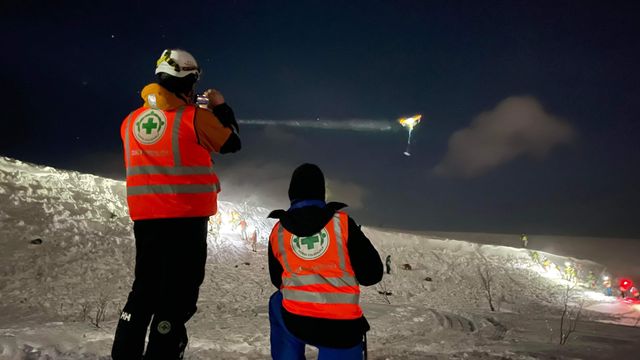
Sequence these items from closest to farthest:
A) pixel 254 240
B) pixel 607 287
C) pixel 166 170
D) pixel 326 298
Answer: pixel 326 298
pixel 166 170
pixel 254 240
pixel 607 287

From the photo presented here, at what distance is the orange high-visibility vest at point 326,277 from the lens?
278cm

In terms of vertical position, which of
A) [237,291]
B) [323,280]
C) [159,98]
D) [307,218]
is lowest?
[237,291]

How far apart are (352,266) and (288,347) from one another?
0.74 meters

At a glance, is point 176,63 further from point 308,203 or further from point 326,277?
point 326,277

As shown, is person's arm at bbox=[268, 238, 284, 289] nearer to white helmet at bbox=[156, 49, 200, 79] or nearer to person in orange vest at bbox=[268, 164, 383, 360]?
person in orange vest at bbox=[268, 164, 383, 360]

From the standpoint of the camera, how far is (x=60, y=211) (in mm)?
14500

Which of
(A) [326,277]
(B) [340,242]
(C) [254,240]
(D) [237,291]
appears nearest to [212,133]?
(B) [340,242]

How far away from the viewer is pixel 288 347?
9.43 feet

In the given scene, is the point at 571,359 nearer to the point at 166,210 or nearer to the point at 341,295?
the point at 341,295

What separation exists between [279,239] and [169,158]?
3.40ft

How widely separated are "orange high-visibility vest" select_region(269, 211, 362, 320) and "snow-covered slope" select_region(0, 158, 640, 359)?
185cm

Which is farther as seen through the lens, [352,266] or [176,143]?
[176,143]

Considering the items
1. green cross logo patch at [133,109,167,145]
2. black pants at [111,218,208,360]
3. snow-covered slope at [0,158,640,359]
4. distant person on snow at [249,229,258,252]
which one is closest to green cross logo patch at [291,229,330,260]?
black pants at [111,218,208,360]

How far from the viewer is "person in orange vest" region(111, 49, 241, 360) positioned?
9.34 ft
